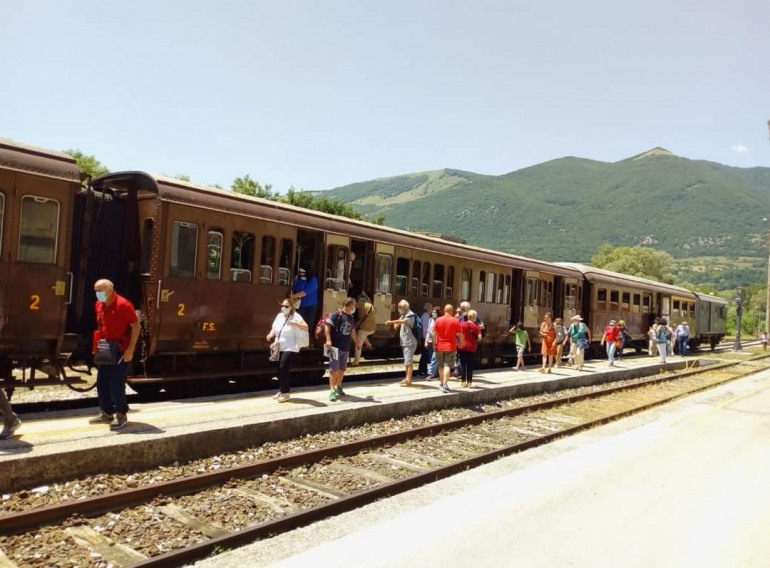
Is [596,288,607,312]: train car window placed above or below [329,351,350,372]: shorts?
above

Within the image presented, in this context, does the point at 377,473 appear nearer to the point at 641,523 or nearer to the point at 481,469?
the point at 481,469

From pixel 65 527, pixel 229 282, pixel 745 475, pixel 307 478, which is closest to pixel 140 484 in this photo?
pixel 65 527

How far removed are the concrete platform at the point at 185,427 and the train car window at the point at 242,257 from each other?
2.07m

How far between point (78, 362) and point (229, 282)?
2.63 m

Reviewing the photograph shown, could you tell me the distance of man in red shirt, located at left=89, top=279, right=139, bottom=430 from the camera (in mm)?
7469

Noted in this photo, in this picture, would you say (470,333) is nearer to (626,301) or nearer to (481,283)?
(481,283)

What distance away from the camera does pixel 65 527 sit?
546cm

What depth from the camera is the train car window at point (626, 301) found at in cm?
2906

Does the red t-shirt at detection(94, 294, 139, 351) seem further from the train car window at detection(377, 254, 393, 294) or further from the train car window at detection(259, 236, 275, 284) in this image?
the train car window at detection(377, 254, 393, 294)

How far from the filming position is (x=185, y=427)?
794 cm

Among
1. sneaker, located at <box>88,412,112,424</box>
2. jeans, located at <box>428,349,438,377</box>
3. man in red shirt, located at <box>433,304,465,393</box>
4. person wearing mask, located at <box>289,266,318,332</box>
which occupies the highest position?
person wearing mask, located at <box>289,266,318,332</box>

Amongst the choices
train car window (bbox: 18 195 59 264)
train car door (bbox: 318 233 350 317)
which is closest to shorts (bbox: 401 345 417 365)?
train car door (bbox: 318 233 350 317)

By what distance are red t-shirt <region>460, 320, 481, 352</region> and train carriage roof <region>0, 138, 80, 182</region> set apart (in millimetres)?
7822

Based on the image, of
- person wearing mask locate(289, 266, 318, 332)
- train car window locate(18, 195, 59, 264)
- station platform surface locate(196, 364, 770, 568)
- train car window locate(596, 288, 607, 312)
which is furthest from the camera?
train car window locate(596, 288, 607, 312)
